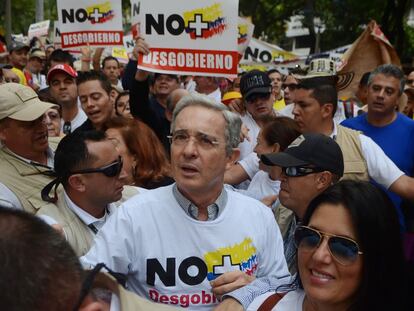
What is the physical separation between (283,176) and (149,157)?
1.03 m

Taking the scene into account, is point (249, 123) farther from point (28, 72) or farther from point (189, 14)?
point (28, 72)

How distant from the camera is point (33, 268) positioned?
4.15 feet

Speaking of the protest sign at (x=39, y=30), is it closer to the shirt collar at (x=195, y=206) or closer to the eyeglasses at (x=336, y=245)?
the shirt collar at (x=195, y=206)

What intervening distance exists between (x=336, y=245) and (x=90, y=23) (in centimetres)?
653

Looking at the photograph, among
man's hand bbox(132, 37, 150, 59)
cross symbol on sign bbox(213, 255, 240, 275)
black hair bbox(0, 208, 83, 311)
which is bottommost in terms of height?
cross symbol on sign bbox(213, 255, 240, 275)

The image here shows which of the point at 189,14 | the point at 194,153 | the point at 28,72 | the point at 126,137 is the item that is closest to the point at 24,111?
the point at 126,137

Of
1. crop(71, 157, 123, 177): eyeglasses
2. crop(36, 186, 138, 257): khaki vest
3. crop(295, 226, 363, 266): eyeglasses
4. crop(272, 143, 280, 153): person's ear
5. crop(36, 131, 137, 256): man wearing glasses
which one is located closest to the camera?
crop(295, 226, 363, 266): eyeglasses

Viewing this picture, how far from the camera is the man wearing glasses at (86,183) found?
10.6 feet

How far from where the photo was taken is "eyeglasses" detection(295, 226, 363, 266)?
7.04 feet

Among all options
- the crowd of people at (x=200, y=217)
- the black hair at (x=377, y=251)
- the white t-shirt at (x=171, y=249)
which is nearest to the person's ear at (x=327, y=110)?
the crowd of people at (x=200, y=217)

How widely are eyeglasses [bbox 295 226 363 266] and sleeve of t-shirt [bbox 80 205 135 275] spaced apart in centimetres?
77

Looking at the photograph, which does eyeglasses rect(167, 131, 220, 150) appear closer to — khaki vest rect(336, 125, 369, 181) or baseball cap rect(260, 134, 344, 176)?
baseball cap rect(260, 134, 344, 176)

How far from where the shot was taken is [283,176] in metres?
3.41

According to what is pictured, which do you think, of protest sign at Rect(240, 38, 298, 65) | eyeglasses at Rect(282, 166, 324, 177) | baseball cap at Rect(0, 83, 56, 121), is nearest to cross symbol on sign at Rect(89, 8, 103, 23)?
baseball cap at Rect(0, 83, 56, 121)
